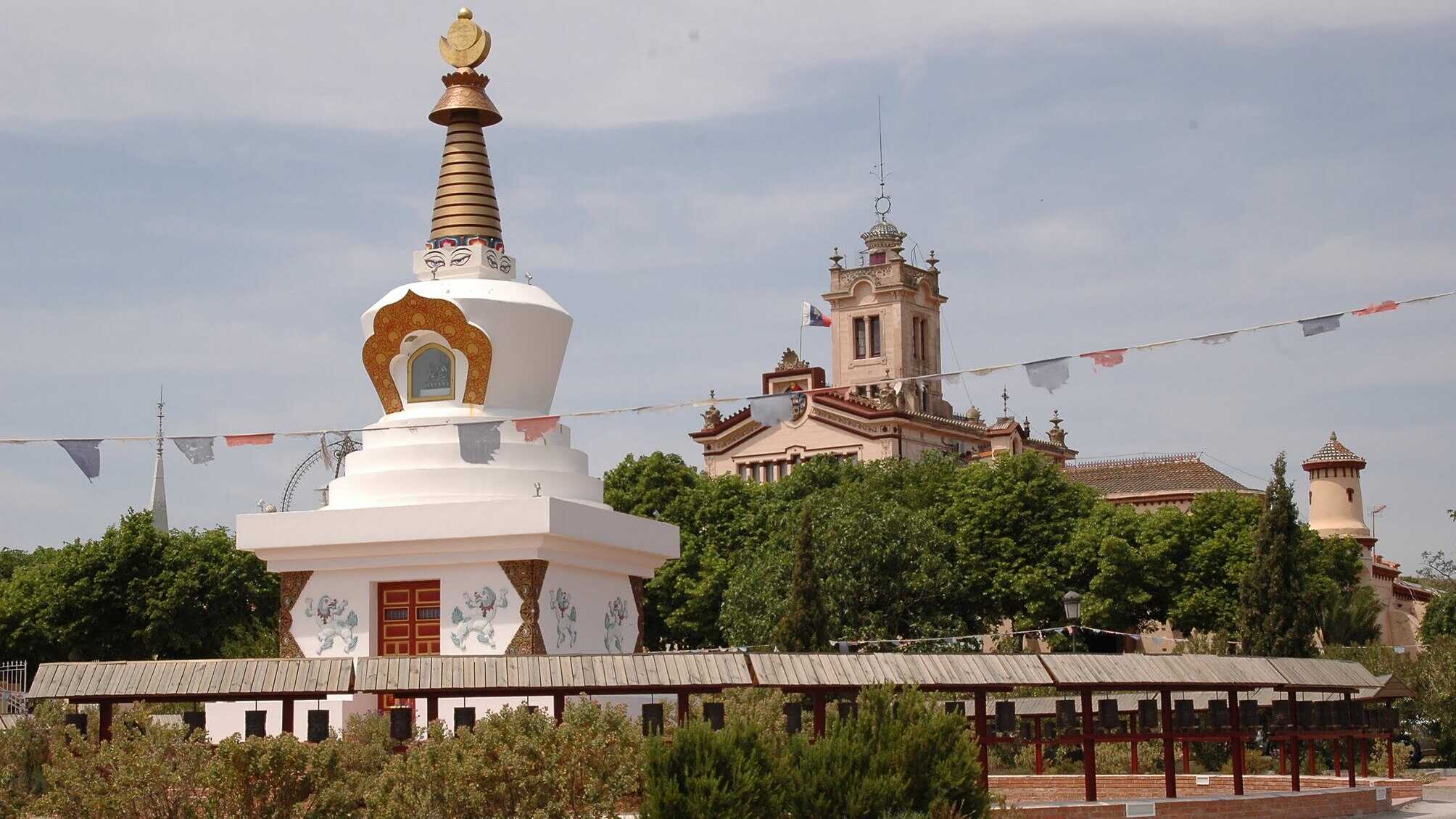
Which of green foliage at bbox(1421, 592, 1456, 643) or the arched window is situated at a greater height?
the arched window

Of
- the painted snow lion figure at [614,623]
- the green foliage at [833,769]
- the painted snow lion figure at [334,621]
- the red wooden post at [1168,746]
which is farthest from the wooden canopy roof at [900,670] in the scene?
the painted snow lion figure at [334,621]

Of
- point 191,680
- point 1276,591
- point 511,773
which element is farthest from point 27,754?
point 1276,591

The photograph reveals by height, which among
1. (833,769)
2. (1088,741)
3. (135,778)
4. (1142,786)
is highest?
(135,778)

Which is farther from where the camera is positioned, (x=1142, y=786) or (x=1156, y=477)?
(x=1156, y=477)

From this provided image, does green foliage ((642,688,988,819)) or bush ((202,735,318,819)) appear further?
green foliage ((642,688,988,819))

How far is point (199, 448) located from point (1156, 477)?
75109 mm

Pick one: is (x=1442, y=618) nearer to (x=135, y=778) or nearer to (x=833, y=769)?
(x=833, y=769)

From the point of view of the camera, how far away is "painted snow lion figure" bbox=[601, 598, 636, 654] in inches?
1185

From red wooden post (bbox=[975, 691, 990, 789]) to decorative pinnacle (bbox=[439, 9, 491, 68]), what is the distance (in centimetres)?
1596

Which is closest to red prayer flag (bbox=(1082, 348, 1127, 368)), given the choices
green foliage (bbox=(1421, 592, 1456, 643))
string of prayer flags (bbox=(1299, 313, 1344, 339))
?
string of prayer flags (bbox=(1299, 313, 1344, 339))

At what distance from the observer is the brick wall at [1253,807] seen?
829 inches

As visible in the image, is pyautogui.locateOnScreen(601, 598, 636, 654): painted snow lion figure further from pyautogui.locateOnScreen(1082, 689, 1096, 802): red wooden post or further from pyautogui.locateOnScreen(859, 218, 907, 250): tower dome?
pyautogui.locateOnScreen(859, 218, 907, 250): tower dome

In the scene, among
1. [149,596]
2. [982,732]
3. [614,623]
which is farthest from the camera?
[149,596]

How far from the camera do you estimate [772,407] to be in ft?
80.8
